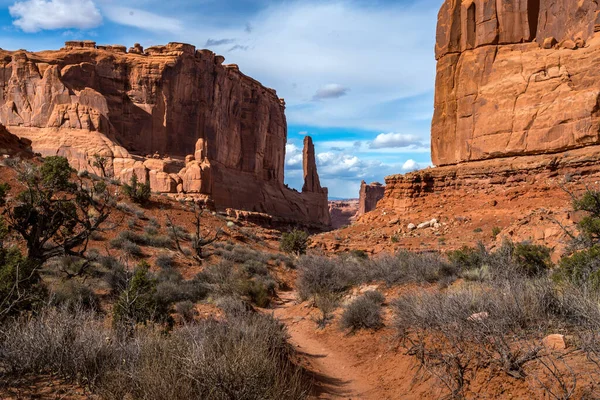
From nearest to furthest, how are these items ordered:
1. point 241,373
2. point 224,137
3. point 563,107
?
point 241,373 < point 563,107 < point 224,137

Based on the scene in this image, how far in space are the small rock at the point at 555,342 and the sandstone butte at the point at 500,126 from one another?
1762cm

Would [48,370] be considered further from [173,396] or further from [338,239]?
[338,239]

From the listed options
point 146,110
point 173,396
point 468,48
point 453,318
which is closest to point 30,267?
point 173,396

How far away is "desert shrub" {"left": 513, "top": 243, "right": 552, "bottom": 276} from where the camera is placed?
1032 centimetres

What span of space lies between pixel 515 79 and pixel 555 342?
2594cm

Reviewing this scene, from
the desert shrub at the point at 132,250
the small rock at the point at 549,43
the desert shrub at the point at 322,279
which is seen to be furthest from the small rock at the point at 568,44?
the desert shrub at the point at 132,250

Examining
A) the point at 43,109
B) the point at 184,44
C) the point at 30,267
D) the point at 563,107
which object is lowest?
the point at 30,267

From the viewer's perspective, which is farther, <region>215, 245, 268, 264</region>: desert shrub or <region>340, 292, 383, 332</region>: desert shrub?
<region>215, 245, 268, 264</region>: desert shrub

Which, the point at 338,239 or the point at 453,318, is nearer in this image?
the point at 453,318

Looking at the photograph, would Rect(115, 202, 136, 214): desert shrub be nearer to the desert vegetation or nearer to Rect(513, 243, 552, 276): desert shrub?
the desert vegetation

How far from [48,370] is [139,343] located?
90 cm

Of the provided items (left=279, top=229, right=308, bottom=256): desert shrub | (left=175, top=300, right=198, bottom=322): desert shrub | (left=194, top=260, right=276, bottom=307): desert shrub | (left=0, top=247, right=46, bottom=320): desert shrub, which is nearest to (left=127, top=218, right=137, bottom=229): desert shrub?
(left=194, top=260, right=276, bottom=307): desert shrub

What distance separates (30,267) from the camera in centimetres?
834

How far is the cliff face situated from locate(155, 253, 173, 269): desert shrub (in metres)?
20.4
